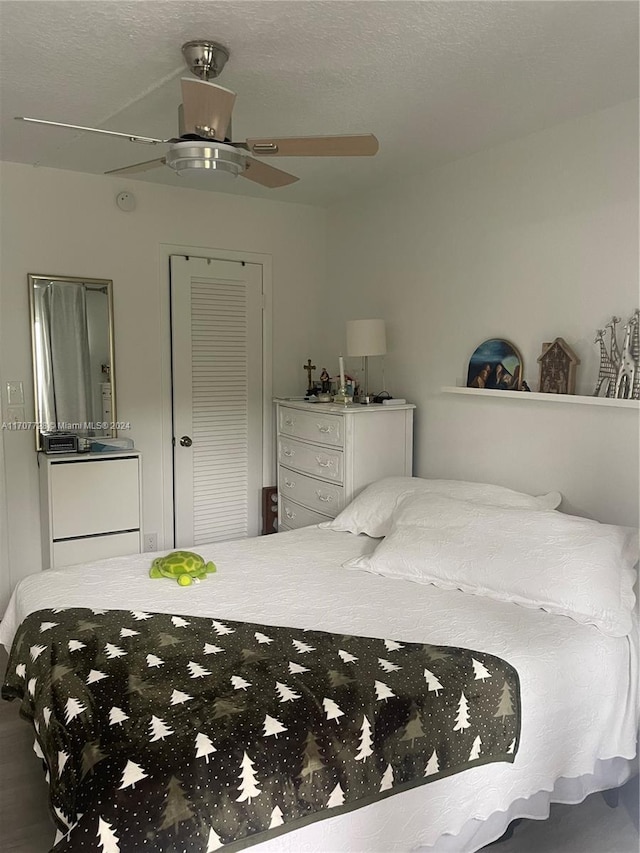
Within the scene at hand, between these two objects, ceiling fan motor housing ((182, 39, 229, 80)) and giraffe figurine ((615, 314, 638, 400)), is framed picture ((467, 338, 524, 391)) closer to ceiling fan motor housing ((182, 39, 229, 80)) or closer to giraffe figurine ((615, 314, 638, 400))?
giraffe figurine ((615, 314, 638, 400))

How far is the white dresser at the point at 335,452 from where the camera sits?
3428 mm

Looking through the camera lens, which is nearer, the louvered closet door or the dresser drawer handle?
the dresser drawer handle

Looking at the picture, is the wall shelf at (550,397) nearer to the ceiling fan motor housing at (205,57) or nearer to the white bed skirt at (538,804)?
the white bed skirt at (538,804)

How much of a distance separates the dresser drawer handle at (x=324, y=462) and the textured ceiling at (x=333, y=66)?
1.63m

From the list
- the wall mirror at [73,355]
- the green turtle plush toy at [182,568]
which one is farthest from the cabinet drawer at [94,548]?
the green turtle plush toy at [182,568]

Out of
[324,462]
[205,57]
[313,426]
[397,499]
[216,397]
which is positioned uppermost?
[205,57]

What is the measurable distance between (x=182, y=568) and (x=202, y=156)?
1.49 meters

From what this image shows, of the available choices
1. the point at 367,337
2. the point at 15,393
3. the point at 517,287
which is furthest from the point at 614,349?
the point at 15,393

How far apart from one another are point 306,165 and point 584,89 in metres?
1.48

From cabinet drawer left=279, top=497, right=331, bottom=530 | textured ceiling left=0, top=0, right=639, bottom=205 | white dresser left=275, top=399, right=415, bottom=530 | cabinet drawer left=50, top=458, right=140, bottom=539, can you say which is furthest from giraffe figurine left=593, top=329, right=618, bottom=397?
cabinet drawer left=50, top=458, right=140, bottom=539

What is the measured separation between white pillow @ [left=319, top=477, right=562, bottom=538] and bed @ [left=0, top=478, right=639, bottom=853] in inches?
1.0

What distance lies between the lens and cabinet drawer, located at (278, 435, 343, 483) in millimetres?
3498

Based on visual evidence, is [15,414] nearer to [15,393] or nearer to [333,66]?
[15,393]

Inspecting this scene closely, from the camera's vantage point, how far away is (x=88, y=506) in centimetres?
346
